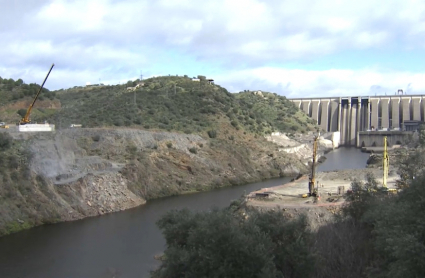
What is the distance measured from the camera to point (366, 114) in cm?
11012

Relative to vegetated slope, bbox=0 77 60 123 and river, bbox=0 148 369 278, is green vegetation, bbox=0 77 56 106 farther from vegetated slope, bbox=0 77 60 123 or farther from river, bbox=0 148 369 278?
river, bbox=0 148 369 278

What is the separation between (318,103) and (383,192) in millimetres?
96591

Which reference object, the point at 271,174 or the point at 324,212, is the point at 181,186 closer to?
the point at 271,174

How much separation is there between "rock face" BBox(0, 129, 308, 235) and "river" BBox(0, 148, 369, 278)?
5.35 feet

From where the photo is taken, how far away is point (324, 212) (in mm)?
29453

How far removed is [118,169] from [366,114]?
3051 inches

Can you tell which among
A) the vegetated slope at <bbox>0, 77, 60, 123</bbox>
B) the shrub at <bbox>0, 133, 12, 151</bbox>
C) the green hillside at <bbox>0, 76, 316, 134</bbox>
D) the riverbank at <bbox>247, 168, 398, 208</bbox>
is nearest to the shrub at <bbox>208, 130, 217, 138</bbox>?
the green hillside at <bbox>0, 76, 316, 134</bbox>

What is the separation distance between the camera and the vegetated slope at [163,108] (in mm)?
63688

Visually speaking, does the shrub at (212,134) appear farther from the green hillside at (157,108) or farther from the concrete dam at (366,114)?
the concrete dam at (366,114)

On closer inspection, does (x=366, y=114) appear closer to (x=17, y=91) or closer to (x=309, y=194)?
(x=17, y=91)

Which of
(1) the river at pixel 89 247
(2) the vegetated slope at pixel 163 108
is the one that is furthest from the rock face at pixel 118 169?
(2) the vegetated slope at pixel 163 108

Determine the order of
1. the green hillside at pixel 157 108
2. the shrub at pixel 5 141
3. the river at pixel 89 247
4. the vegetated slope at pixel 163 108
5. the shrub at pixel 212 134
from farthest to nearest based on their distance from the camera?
the vegetated slope at pixel 163 108 < the shrub at pixel 212 134 < the green hillside at pixel 157 108 < the shrub at pixel 5 141 < the river at pixel 89 247

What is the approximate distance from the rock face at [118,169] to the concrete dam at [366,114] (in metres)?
47.3

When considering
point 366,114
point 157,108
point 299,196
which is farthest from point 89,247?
point 366,114
